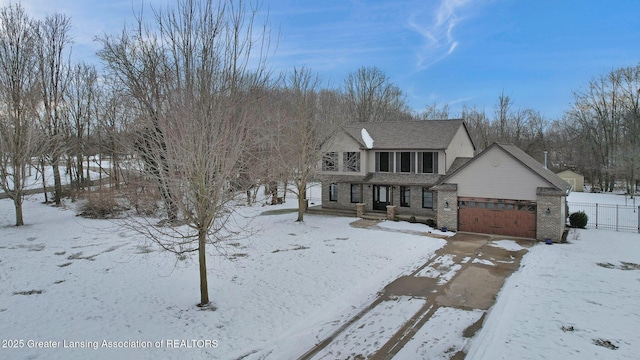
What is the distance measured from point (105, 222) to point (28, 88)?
9.04 m

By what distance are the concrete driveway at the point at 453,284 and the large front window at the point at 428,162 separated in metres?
6.86

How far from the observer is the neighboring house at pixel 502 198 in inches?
712

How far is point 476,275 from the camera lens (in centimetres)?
1320

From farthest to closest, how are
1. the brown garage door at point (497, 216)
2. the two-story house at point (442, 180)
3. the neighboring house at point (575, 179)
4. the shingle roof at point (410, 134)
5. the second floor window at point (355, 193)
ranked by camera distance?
the neighboring house at point (575, 179), the second floor window at point (355, 193), the shingle roof at point (410, 134), the brown garage door at point (497, 216), the two-story house at point (442, 180)

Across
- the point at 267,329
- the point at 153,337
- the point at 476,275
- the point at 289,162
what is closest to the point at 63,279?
the point at 153,337

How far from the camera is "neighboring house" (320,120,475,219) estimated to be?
2383cm

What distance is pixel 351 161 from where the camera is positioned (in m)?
26.0

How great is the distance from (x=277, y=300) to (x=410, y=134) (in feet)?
58.2

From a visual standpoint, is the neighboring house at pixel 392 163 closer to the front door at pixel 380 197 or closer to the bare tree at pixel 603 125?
the front door at pixel 380 197

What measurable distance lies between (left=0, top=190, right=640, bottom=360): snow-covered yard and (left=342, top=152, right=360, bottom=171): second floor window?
8.48 m

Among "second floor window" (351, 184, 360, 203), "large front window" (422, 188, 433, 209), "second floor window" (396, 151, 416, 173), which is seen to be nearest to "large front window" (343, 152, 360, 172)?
"second floor window" (351, 184, 360, 203)

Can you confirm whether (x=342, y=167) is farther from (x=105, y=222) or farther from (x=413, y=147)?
(x=105, y=222)

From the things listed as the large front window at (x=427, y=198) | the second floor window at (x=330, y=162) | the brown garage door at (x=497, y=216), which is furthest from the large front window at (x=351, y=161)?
the brown garage door at (x=497, y=216)

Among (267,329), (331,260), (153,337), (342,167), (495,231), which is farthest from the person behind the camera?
(342,167)
